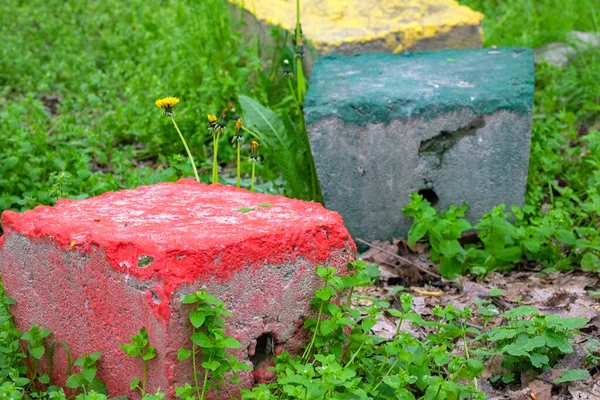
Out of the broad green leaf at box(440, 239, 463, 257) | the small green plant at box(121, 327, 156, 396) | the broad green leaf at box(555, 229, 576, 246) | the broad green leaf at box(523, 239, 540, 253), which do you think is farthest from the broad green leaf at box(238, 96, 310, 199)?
the small green plant at box(121, 327, 156, 396)

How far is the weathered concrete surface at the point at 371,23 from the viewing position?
533cm

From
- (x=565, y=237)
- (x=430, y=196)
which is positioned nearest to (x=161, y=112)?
(x=430, y=196)

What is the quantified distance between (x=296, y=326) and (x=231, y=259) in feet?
1.17

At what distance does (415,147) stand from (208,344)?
194cm

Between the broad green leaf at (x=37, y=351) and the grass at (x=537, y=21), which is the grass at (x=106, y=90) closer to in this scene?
the broad green leaf at (x=37, y=351)

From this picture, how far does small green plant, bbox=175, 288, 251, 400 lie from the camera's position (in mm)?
2338

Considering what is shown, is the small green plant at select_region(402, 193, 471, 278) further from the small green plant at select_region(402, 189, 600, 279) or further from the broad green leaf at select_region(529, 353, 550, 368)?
the broad green leaf at select_region(529, 353, 550, 368)

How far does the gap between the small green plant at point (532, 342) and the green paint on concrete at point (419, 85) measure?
1.34 metres

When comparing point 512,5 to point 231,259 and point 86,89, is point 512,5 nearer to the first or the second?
point 86,89

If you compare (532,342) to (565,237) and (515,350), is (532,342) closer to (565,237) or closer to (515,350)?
(515,350)

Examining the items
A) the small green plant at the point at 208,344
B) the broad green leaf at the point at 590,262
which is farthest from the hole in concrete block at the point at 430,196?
the small green plant at the point at 208,344

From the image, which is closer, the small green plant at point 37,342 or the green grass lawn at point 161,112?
the small green plant at point 37,342

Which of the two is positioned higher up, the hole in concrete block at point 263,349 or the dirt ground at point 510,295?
the hole in concrete block at point 263,349

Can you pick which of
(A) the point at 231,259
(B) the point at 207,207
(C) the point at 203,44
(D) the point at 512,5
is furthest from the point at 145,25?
(A) the point at 231,259
